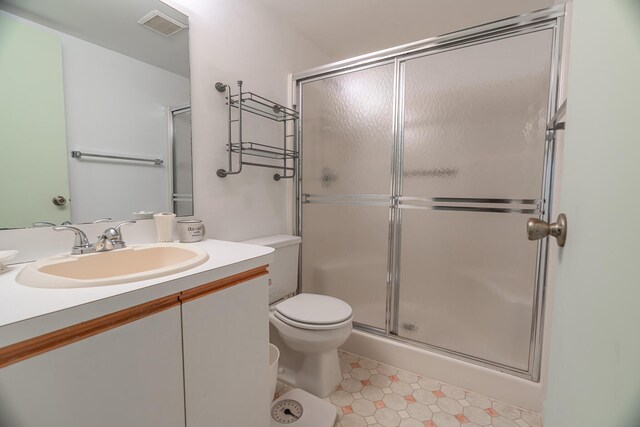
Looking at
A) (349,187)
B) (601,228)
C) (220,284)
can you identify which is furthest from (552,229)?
(349,187)

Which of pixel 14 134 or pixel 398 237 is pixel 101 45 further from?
pixel 398 237

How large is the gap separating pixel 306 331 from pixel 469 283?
2.99 ft

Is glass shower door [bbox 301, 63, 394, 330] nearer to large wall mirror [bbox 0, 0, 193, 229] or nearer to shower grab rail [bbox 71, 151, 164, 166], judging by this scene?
large wall mirror [bbox 0, 0, 193, 229]

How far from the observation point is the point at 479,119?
A: 145 centimetres

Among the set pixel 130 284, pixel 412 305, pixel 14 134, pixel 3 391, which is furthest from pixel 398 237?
pixel 14 134

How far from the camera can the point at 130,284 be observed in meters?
0.70

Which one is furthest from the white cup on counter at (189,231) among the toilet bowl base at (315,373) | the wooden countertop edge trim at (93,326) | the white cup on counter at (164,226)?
the toilet bowl base at (315,373)

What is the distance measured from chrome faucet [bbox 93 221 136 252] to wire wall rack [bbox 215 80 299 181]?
62 cm

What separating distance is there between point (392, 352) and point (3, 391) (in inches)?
66.1

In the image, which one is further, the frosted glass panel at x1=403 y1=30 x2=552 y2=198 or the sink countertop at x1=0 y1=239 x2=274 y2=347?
the frosted glass panel at x1=403 y1=30 x2=552 y2=198

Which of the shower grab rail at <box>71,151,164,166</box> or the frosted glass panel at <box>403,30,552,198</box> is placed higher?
the frosted glass panel at <box>403,30,552,198</box>

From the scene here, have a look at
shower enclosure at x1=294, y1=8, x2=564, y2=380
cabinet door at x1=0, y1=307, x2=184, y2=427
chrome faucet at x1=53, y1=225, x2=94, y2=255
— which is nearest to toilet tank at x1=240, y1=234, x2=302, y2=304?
shower enclosure at x1=294, y1=8, x2=564, y2=380

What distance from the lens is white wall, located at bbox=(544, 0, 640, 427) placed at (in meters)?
0.28

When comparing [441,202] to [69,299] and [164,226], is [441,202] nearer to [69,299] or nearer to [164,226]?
[164,226]
